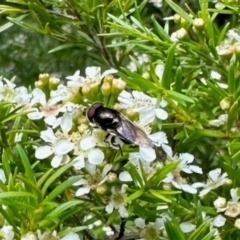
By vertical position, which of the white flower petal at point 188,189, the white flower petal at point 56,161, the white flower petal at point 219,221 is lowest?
the white flower petal at point 219,221

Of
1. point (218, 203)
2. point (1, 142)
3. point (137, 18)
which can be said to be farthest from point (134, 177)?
point (137, 18)

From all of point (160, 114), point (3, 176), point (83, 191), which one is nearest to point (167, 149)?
point (160, 114)

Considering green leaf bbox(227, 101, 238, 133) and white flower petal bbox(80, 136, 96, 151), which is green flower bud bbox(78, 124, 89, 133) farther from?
green leaf bbox(227, 101, 238, 133)

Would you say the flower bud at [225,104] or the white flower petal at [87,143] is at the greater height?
the white flower petal at [87,143]

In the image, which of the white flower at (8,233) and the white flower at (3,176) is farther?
the white flower at (3,176)

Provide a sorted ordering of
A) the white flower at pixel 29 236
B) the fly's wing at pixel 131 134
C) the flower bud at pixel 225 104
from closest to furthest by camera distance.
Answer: the white flower at pixel 29 236 < the fly's wing at pixel 131 134 < the flower bud at pixel 225 104

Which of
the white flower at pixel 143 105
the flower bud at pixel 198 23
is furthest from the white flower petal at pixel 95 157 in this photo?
the flower bud at pixel 198 23

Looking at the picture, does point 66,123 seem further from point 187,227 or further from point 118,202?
point 187,227

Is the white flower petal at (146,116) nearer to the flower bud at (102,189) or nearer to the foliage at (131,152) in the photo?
the foliage at (131,152)
